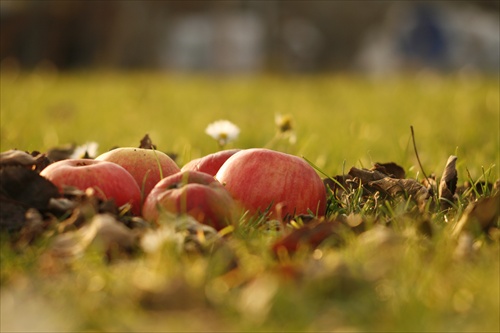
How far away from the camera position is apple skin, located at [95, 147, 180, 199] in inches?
98.3

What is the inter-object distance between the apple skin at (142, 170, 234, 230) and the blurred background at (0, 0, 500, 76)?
42.0ft

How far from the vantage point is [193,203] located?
218 centimetres

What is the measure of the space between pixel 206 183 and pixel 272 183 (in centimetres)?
24

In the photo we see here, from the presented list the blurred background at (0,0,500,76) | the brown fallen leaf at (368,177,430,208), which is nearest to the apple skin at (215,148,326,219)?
the brown fallen leaf at (368,177,430,208)

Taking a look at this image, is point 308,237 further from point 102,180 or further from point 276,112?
point 276,112

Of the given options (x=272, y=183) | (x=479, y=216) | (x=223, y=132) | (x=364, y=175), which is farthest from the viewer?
(x=223, y=132)

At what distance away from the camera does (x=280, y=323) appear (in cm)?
153

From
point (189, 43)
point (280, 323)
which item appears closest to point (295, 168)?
point (280, 323)

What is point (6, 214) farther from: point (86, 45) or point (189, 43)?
point (189, 43)

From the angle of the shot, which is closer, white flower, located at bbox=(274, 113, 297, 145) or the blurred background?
white flower, located at bbox=(274, 113, 297, 145)

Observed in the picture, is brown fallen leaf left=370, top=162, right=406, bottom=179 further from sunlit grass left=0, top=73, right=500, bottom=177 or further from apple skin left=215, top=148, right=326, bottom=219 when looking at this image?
apple skin left=215, top=148, right=326, bottom=219

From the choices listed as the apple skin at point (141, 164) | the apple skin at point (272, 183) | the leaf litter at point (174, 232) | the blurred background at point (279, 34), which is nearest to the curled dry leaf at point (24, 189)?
the leaf litter at point (174, 232)

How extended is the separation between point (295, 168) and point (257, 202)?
15cm

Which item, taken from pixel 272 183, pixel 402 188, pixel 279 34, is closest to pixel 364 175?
pixel 402 188
